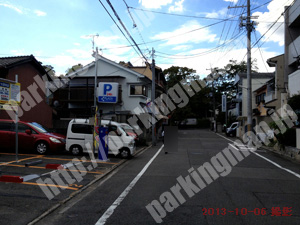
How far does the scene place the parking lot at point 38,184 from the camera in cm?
529

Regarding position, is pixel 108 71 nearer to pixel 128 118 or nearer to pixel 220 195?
pixel 128 118

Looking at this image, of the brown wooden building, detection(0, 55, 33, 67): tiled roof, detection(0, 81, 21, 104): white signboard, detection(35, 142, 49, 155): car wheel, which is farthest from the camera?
the brown wooden building

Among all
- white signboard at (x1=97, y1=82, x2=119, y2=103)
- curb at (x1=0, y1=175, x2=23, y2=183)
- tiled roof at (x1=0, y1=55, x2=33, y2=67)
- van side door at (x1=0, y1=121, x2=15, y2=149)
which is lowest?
curb at (x1=0, y1=175, x2=23, y2=183)

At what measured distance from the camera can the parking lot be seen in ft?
17.3

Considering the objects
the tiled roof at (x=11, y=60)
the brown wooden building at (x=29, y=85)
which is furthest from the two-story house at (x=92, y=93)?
the tiled roof at (x=11, y=60)

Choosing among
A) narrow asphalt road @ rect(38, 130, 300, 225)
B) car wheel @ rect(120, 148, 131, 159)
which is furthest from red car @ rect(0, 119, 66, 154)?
narrow asphalt road @ rect(38, 130, 300, 225)

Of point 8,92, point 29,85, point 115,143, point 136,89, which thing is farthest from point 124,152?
point 136,89

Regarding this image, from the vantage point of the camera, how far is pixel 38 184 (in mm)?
7293

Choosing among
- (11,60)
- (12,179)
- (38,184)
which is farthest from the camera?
(11,60)

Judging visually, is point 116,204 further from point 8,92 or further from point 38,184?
point 8,92

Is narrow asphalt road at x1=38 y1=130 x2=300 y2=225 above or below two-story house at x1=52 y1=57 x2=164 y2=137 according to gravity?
below

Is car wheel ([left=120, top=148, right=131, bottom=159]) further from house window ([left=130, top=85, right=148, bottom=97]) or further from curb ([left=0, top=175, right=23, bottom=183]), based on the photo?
house window ([left=130, top=85, right=148, bottom=97])

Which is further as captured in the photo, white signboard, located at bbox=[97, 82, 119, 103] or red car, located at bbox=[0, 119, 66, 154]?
white signboard, located at bbox=[97, 82, 119, 103]

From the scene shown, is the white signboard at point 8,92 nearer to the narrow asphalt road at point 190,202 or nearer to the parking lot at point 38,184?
the parking lot at point 38,184
